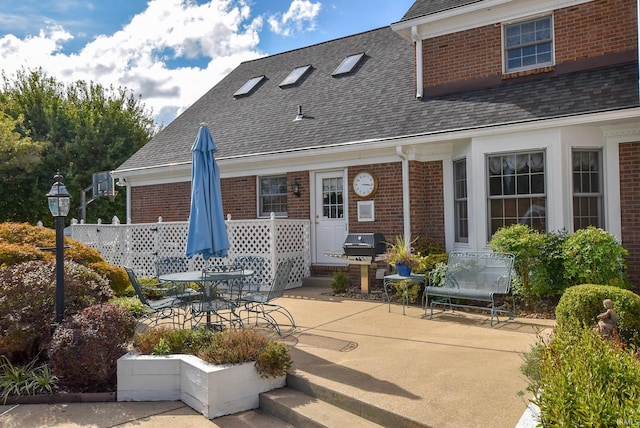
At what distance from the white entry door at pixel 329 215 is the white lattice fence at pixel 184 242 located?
1.02 feet

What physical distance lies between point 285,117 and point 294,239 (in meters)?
3.67

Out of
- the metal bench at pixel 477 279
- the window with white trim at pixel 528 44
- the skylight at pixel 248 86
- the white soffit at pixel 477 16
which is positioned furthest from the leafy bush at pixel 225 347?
the skylight at pixel 248 86

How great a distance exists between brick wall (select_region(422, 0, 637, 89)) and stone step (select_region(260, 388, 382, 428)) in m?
7.94

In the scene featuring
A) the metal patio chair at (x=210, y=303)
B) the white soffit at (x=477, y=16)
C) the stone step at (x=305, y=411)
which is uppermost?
the white soffit at (x=477, y=16)

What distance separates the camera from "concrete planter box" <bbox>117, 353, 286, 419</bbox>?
14.3ft

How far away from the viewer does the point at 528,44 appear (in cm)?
962

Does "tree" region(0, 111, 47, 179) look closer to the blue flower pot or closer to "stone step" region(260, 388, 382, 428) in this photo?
the blue flower pot

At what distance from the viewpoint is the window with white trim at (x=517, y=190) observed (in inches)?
336

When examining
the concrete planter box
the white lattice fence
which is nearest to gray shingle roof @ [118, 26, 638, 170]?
the white lattice fence

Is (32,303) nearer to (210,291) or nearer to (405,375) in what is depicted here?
(210,291)

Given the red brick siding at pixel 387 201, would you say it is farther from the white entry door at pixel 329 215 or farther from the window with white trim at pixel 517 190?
the window with white trim at pixel 517 190

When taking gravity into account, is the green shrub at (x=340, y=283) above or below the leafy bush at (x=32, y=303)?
below

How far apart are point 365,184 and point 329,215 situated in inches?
51.5

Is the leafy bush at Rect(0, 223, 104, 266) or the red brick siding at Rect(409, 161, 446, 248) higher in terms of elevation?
the red brick siding at Rect(409, 161, 446, 248)
